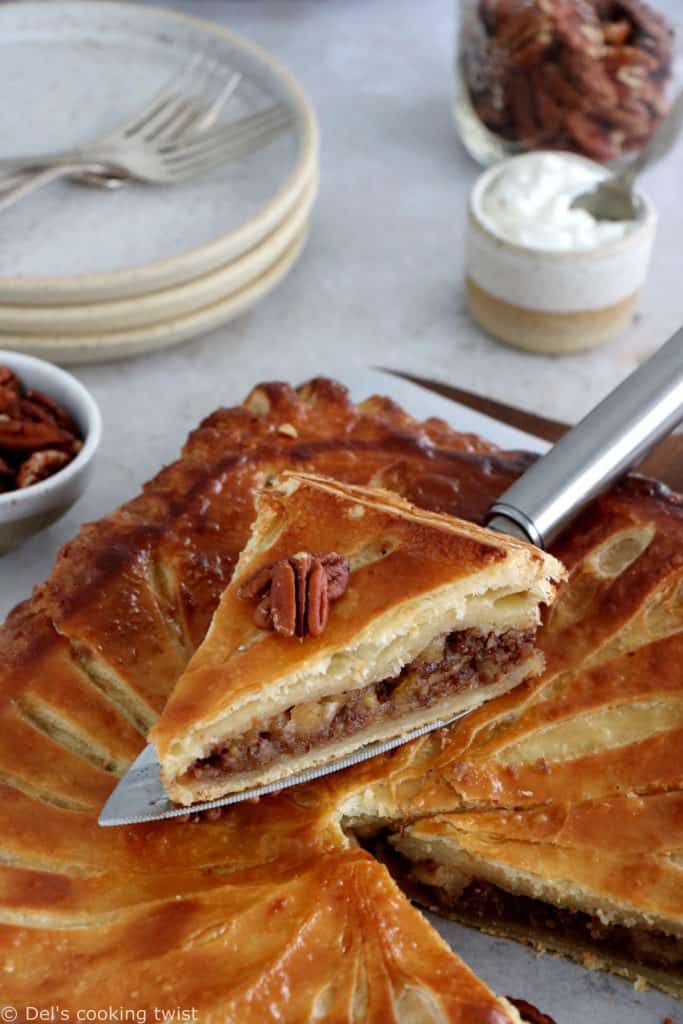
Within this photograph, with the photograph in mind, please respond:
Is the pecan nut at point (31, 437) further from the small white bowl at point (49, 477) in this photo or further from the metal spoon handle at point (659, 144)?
the metal spoon handle at point (659, 144)

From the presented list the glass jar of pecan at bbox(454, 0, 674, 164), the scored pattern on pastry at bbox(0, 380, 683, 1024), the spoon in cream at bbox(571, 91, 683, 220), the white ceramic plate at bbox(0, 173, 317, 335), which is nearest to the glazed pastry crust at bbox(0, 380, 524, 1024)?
the scored pattern on pastry at bbox(0, 380, 683, 1024)

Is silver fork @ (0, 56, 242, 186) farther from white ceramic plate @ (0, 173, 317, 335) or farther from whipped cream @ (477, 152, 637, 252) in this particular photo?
whipped cream @ (477, 152, 637, 252)

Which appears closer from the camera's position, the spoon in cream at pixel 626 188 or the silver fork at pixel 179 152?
the spoon in cream at pixel 626 188

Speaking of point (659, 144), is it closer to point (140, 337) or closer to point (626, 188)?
point (626, 188)

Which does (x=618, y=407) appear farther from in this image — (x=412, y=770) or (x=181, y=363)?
(x=181, y=363)

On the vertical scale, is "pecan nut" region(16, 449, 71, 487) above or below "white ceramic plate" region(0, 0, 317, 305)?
below

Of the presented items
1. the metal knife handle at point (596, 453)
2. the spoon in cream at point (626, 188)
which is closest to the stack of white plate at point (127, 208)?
the spoon in cream at point (626, 188)
